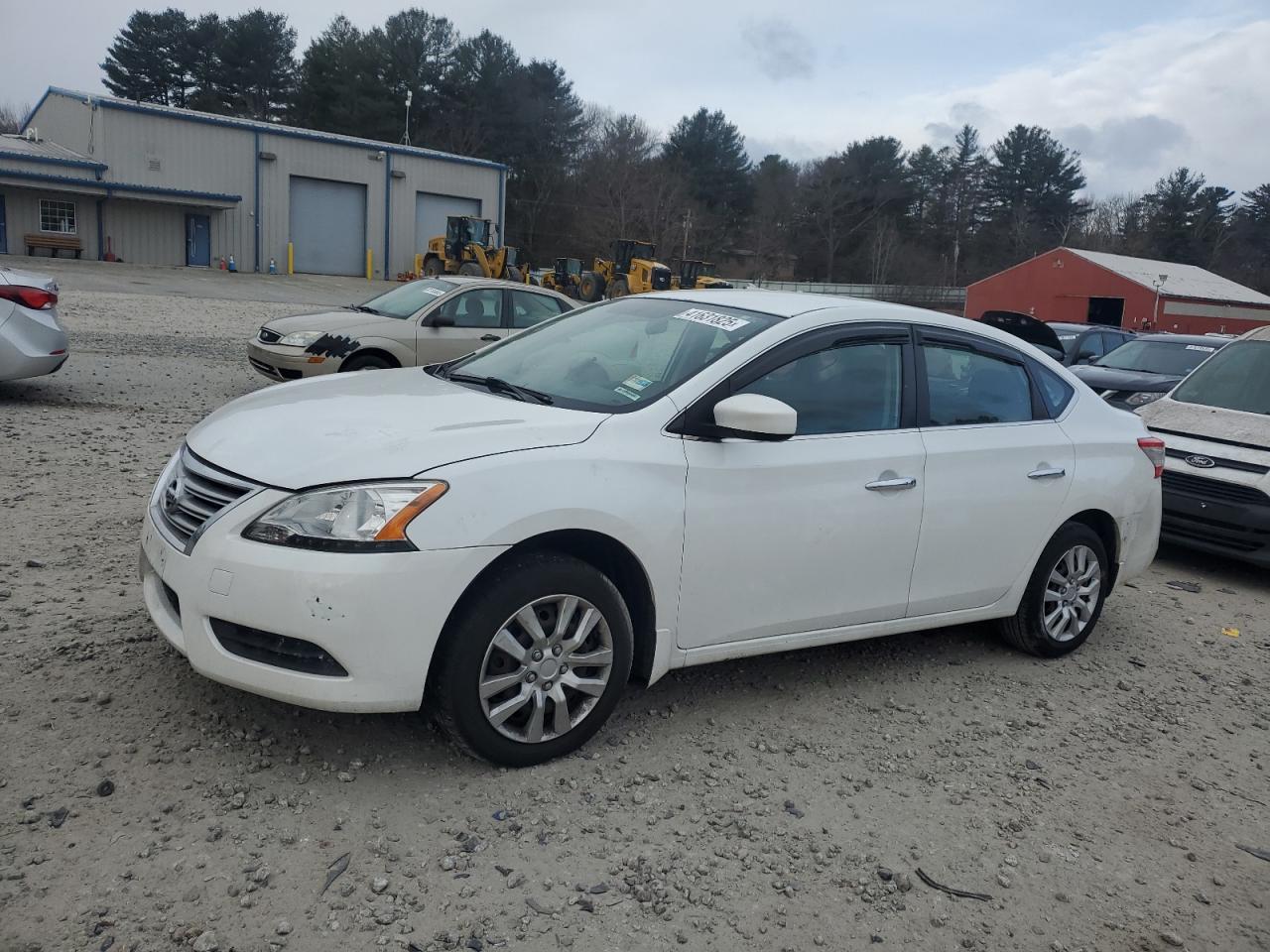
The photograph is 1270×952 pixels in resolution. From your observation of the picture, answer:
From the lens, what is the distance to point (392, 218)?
46.3 meters

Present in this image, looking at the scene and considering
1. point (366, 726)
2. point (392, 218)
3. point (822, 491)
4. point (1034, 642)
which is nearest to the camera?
point (366, 726)

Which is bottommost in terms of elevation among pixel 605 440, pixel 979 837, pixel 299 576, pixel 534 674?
pixel 979 837

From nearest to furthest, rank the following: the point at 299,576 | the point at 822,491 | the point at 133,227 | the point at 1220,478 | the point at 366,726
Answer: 1. the point at 299,576
2. the point at 366,726
3. the point at 822,491
4. the point at 1220,478
5. the point at 133,227

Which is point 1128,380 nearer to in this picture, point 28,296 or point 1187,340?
point 1187,340

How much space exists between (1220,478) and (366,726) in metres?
6.40

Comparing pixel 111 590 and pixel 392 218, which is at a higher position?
pixel 392 218

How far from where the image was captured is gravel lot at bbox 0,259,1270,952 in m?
2.98

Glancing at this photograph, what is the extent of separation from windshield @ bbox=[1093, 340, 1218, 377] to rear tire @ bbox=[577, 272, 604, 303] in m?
20.3

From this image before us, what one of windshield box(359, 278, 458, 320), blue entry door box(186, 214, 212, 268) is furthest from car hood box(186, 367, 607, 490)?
blue entry door box(186, 214, 212, 268)

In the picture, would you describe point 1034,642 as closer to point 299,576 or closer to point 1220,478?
point 1220,478

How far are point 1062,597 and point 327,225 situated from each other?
43.7 metres

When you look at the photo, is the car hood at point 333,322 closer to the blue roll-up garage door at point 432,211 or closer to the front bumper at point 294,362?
the front bumper at point 294,362

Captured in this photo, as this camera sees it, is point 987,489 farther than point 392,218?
No

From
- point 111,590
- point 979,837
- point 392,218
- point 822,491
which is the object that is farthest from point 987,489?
point 392,218
